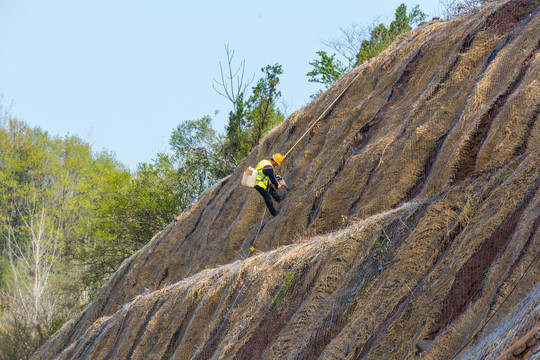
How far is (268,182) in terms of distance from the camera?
14680 mm

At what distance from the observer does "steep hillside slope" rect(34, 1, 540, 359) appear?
6.59 m

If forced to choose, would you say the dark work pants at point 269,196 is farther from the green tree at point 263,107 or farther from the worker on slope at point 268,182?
the green tree at point 263,107

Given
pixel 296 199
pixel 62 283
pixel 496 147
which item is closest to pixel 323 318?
pixel 496 147

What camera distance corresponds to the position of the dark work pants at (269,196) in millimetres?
14594

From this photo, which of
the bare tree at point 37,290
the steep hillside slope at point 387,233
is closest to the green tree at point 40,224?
the bare tree at point 37,290

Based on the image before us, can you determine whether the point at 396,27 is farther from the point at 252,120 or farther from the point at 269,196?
the point at 269,196

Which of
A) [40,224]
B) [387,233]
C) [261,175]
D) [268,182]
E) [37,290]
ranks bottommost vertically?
[387,233]

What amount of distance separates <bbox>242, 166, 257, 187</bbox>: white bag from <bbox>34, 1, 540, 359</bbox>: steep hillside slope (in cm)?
121

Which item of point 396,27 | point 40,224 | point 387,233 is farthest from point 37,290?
point 387,233

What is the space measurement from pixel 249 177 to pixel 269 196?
38.5 inches

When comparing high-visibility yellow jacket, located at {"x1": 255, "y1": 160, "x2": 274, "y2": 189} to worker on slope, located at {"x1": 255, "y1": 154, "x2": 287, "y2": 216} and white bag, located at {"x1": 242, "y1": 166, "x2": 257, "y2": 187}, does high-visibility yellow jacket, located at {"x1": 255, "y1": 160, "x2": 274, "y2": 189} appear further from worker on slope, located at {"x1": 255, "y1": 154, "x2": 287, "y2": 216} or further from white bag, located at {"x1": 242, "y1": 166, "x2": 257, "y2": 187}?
white bag, located at {"x1": 242, "y1": 166, "x2": 257, "y2": 187}

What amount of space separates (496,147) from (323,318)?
3.98 m

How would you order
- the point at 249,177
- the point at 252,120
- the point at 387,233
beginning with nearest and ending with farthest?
the point at 387,233 < the point at 249,177 < the point at 252,120

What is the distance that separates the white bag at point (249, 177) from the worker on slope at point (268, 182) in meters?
0.29
